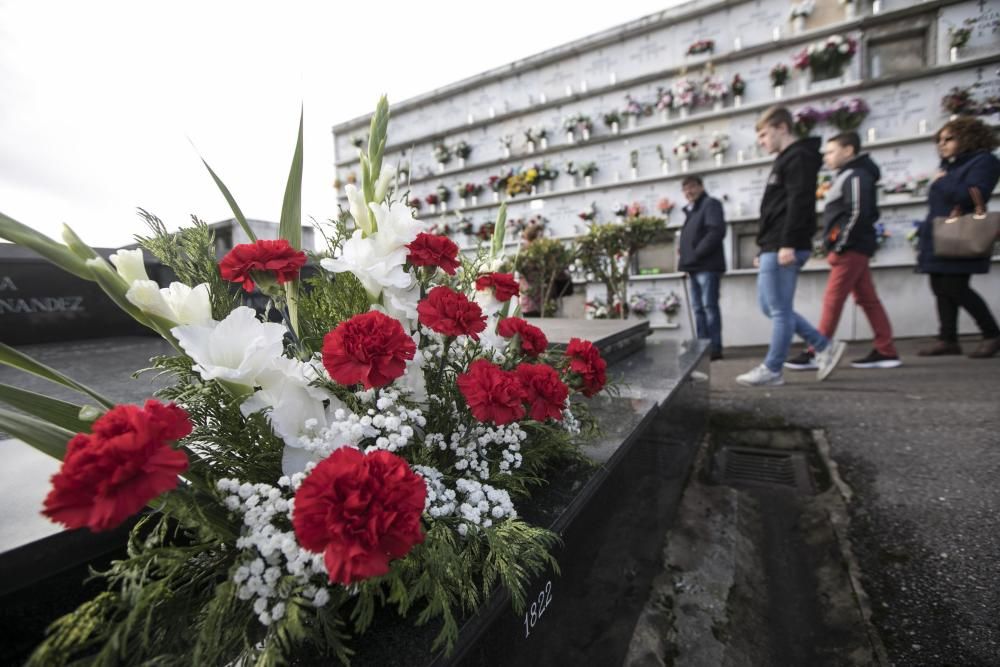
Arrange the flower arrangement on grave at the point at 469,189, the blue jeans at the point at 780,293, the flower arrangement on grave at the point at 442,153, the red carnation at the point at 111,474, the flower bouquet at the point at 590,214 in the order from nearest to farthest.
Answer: the red carnation at the point at 111,474 < the blue jeans at the point at 780,293 < the flower bouquet at the point at 590,214 < the flower arrangement on grave at the point at 469,189 < the flower arrangement on grave at the point at 442,153

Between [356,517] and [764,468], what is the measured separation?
2603mm

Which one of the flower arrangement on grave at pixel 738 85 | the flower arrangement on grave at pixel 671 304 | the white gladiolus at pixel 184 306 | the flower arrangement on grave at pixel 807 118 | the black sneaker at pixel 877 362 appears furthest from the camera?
the flower arrangement on grave at pixel 671 304

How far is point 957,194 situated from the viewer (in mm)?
3885

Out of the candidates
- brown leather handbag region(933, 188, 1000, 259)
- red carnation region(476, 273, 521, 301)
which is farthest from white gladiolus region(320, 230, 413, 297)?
brown leather handbag region(933, 188, 1000, 259)

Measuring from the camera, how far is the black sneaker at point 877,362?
4051 millimetres

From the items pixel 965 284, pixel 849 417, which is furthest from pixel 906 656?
pixel 965 284

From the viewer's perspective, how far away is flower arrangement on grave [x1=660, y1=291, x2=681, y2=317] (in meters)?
7.68

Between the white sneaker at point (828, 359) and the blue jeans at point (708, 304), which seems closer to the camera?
the white sneaker at point (828, 359)

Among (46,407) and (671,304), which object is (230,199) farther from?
(671,304)

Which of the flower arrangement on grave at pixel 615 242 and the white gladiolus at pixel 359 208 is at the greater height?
the white gladiolus at pixel 359 208

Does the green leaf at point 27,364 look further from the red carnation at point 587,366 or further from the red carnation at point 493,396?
the red carnation at point 587,366

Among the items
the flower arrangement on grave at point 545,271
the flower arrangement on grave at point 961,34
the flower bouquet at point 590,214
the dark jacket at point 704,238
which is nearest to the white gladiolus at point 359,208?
the flower arrangement on grave at point 545,271

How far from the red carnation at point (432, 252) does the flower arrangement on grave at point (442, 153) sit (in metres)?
9.92

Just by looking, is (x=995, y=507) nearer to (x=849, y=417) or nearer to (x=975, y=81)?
(x=849, y=417)
